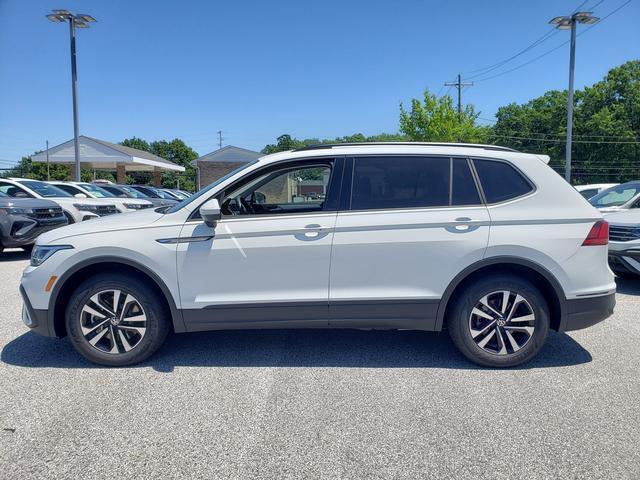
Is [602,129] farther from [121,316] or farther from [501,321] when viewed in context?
[121,316]

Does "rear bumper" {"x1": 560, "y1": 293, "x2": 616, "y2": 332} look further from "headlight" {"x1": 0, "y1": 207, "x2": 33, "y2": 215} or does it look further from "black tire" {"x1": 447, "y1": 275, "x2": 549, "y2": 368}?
"headlight" {"x1": 0, "y1": 207, "x2": 33, "y2": 215}

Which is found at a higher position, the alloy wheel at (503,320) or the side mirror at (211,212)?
the side mirror at (211,212)

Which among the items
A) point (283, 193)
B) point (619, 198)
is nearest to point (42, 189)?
point (283, 193)

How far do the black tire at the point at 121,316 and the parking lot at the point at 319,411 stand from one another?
141 millimetres

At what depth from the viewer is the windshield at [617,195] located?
27.1 ft

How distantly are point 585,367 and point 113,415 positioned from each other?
12.6 feet

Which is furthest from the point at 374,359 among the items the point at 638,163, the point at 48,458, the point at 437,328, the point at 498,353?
the point at 638,163

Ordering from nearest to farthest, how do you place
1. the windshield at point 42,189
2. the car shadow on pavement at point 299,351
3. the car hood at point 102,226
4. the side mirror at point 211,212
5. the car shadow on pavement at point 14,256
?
the side mirror at point 211,212 → the car hood at point 102,226 → the car shadow on pavement at point 299,351 → the car shadow on pavement at point 14,256 → the windshield at point 42,189

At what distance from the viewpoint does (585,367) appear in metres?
3.83

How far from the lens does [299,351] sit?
4.13m

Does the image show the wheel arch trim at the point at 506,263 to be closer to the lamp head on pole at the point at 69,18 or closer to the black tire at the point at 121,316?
the black tire at the point at 121,316

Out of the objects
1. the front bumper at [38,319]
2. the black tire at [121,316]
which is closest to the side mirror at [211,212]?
the black tire at [121,316]

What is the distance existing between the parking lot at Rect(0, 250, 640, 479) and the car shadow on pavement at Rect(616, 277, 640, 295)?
2729 mm

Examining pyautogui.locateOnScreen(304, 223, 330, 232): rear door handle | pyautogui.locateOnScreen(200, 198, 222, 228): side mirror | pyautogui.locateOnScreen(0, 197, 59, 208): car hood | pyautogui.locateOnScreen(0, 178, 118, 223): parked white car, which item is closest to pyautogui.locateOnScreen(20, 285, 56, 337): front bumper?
pyautogui.locateOnScreen(200, 198, 222, 228): side mirror
